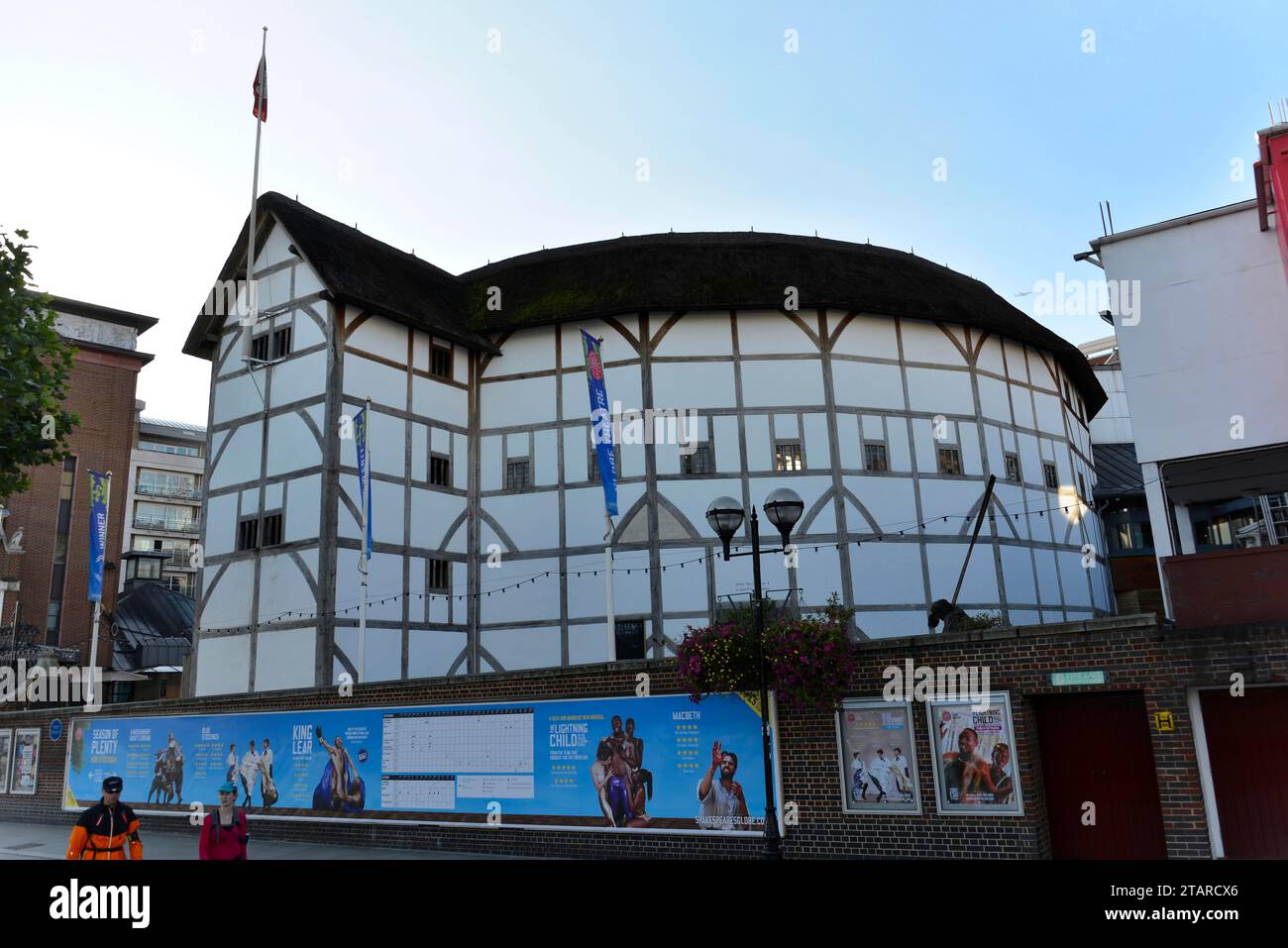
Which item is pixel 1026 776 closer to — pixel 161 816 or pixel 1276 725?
pixel 1276 725

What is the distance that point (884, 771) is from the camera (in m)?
11.2

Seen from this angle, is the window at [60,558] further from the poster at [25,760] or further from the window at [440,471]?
the window at [440,471]

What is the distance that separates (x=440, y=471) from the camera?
81.0ft

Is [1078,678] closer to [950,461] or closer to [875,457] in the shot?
[875,457]

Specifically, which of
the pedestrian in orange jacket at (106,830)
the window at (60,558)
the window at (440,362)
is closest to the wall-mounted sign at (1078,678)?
the pedestrian in orange jacket at (106,830)

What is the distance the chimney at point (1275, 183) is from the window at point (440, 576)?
18.8 m

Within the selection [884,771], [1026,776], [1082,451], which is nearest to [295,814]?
[884,771]

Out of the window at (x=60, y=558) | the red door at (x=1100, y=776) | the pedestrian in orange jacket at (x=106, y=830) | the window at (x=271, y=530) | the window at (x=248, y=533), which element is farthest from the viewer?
the window at (x=60, y=558)

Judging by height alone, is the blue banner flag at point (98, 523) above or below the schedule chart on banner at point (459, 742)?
above

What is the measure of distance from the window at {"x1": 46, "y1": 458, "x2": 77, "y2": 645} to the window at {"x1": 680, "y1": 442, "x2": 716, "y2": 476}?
33.3 m

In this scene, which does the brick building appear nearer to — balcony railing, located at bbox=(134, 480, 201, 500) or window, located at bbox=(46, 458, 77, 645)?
window, located at bbox=(46, 458, 77, 645)

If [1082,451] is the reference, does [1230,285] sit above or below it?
below

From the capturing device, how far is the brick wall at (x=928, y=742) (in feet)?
31.7

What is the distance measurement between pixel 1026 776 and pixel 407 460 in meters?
17.3
